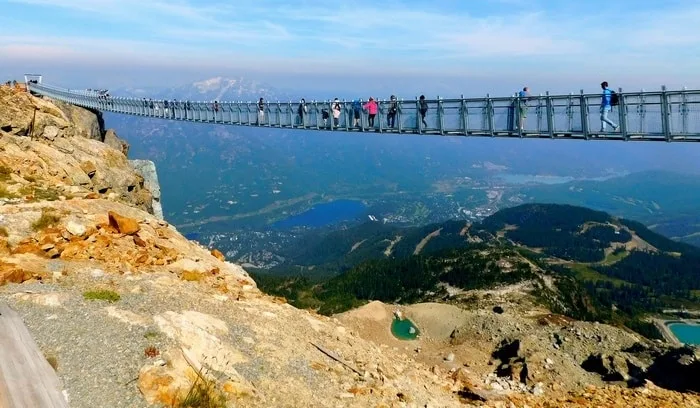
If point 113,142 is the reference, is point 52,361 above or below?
below

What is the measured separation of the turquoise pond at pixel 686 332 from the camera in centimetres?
13846

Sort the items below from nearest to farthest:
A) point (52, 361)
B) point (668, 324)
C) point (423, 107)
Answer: point (52, 361) < point (423, 107) < point (668, 324)

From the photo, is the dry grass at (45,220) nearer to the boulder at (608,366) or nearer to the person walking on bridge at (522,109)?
the person walking on bridge at (522,109)

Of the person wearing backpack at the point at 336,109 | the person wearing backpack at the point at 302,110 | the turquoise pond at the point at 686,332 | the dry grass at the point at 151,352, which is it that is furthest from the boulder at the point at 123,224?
the turquoise pond at the point at 686,332

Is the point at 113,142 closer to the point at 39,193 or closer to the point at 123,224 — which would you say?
the point at 39,193

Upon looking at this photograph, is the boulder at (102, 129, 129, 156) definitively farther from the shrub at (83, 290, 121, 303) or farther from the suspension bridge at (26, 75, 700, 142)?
the shrub at (83, 290, 121, 303)

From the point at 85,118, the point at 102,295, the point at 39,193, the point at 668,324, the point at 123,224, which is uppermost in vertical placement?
the point at 85,118

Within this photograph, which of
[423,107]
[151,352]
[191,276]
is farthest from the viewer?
[423,107]

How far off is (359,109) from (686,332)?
152172 mm

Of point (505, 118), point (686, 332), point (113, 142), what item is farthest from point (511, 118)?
point (686, 332)

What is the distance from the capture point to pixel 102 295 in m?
14.3

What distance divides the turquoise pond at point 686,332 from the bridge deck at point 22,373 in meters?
161

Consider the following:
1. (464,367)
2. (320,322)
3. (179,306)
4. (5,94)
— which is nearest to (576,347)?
(464,367)

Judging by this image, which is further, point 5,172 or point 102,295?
point 5,172
